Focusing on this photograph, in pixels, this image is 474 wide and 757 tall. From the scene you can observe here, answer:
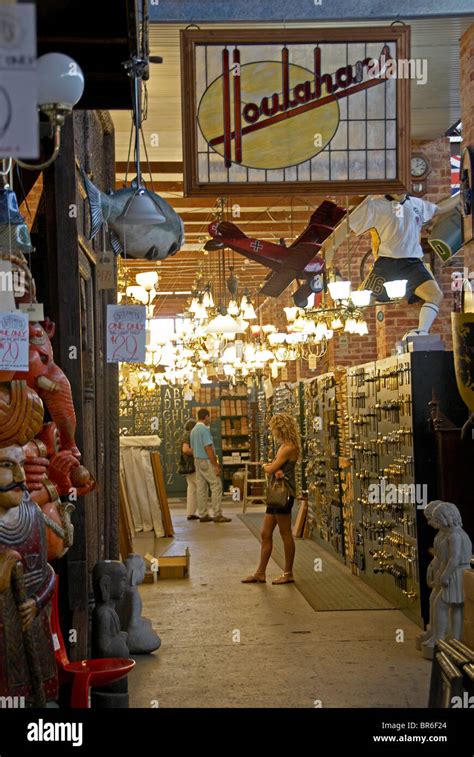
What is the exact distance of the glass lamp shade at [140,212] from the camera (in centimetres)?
518

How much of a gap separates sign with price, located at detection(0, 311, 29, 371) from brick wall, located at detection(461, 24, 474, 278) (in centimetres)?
505

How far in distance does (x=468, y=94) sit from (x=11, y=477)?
5682mm

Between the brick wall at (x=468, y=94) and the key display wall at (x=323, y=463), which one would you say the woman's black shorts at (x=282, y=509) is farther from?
the brick wall at (x=468, y=94)

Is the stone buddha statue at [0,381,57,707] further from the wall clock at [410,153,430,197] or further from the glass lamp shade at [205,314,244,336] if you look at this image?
the wall clock at [410,153,430,197]

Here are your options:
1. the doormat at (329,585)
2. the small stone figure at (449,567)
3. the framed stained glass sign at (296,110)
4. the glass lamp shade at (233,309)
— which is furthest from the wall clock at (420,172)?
the framed stained glass sign at (296,110)

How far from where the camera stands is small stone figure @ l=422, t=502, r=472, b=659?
22.2ft

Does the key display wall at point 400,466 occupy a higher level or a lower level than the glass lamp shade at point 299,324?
lower

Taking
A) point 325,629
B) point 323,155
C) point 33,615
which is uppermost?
point 323,155

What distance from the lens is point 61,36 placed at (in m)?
4.08

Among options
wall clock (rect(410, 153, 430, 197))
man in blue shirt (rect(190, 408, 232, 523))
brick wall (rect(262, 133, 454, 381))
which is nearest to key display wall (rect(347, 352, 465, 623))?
brick wall (rect(262, 133, 454, 381))

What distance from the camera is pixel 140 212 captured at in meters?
5.19
